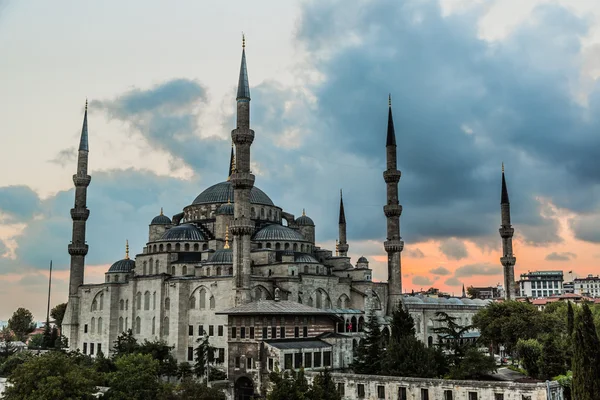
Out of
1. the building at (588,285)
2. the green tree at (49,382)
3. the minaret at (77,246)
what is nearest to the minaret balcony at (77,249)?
the minaret at (77,246)

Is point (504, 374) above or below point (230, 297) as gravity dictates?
below

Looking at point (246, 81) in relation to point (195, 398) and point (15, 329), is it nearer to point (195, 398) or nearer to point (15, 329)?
point (195, 398)

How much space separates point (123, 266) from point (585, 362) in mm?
32790

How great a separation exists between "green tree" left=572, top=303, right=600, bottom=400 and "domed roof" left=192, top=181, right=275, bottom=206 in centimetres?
2901

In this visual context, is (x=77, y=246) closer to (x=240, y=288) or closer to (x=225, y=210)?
(x=225, y=210)

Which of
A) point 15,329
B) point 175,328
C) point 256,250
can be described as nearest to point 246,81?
point 256,250

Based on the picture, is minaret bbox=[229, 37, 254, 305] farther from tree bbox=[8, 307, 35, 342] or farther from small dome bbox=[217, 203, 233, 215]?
tree bbox=[8, 307, 35, 342]

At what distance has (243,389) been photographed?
1288 inches

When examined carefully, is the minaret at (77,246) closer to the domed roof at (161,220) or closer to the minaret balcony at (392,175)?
the domed roof at (161,220)

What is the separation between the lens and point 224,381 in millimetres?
32906

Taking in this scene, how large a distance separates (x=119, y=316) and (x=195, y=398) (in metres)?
20.0

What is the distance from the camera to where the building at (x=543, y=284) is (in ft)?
403

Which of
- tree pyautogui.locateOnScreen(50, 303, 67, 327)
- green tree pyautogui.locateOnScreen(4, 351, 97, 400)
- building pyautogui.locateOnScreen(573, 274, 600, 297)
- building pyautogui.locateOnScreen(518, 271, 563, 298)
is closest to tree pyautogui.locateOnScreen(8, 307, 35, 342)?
tree pyautogui.locateOnScreen(50, 303, 67, 327)

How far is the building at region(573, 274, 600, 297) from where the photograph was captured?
124 m
